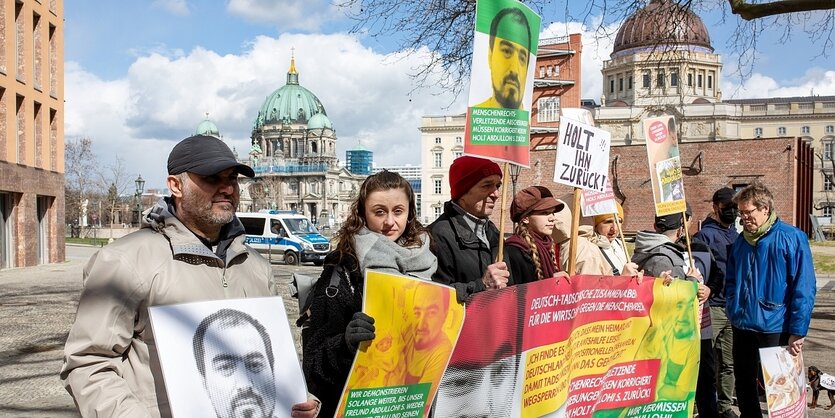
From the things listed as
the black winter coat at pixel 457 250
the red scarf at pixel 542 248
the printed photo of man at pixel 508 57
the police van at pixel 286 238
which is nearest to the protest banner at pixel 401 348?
the black winter coat at pixel 457 250

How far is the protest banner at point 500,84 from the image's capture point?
13.0 ft

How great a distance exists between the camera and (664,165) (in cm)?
585

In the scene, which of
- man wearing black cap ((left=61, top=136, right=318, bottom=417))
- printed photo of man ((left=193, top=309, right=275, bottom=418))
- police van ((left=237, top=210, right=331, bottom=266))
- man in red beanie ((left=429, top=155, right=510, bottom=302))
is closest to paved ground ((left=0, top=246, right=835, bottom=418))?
man in red beanie ((left=429, top=155, right=510, bottom=302))

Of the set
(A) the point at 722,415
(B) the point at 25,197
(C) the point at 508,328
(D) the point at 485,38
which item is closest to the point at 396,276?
(C) the point at 508,328

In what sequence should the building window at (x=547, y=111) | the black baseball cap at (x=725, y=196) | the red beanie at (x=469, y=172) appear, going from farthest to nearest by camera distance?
the building window at (x=547, y=111) < the black baseball cap at (x=725, y=196) < the red beanie at (x=469, y=172)

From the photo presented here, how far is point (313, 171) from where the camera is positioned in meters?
156

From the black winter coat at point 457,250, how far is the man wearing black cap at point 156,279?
49.4 inches

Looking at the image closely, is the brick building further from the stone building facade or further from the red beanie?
the stone building facade

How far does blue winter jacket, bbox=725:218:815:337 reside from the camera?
5148mm

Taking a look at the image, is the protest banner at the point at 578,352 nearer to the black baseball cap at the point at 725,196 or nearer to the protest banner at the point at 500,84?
the protest banner at the point at 500,84

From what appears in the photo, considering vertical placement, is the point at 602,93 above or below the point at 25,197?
above

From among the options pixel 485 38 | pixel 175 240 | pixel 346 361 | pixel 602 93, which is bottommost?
pixel 346 361

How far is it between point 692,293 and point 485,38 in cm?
252

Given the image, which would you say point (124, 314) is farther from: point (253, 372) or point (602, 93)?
point (602, 93)
